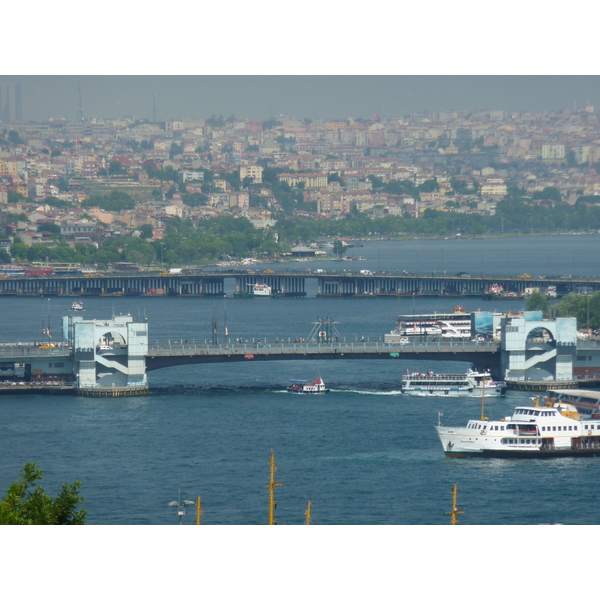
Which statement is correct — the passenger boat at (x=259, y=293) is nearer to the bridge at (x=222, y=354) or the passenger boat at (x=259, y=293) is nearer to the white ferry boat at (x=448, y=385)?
the bridge at (x=222, y=354)

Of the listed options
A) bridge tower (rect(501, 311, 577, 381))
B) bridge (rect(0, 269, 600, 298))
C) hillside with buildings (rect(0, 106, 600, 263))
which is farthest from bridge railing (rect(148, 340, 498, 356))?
hillside with buildings (rect(0, 106, 600, 263))

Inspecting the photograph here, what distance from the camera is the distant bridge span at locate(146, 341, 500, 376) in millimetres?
16719

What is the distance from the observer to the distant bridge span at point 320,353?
658 inches

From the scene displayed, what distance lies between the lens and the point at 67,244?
1832 inches

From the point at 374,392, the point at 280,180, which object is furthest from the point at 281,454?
the point at 280,180

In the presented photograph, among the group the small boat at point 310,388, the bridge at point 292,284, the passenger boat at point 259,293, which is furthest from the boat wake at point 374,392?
the passenger boat at point 259,293

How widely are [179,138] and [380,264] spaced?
47.0m

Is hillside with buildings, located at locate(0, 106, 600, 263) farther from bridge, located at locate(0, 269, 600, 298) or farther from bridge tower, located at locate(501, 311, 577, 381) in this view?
bridge tower, located at locate(501, 311, 577, 381)

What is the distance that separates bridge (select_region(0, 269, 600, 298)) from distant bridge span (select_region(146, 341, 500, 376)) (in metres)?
15.7

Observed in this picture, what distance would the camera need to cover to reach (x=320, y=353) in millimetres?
16969

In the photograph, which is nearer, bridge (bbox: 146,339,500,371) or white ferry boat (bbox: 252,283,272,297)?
bridge (bbox: 146,339,500,371)

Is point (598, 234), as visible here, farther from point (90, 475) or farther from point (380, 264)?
point (90, 475)

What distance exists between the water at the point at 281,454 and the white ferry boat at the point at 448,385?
0.69ft

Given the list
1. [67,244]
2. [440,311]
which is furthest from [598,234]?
[440,311]
